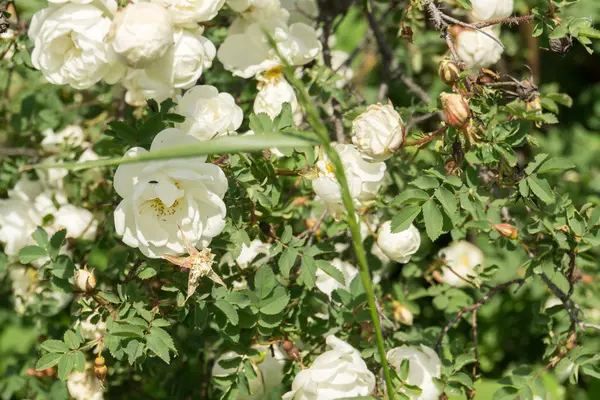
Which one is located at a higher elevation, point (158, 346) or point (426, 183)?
point (426, 183)

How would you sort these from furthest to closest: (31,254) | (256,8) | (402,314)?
(402,314) → (256,8) → (31,254)

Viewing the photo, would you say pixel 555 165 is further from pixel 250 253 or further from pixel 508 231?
pixel 250 253

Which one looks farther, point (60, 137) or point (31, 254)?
point (60, 137)

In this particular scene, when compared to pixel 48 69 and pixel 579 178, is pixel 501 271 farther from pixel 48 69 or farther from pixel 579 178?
pixel 48 69

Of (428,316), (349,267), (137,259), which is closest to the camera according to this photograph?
(137,259)

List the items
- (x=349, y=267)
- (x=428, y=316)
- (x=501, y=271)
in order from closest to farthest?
(x=349, y=267) → (x=428, y=316) → (x=501, y=271)

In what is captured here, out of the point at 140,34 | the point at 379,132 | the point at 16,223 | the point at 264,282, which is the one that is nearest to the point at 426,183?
the point at 379,132

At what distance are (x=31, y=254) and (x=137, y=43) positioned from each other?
0.50m

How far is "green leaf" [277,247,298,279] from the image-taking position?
1327 mm

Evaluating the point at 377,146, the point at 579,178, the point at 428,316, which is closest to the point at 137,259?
the point at 377,146

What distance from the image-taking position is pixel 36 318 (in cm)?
176

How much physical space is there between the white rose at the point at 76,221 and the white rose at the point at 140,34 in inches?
26.2

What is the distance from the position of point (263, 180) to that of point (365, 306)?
346mm

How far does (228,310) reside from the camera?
126 centimetres
